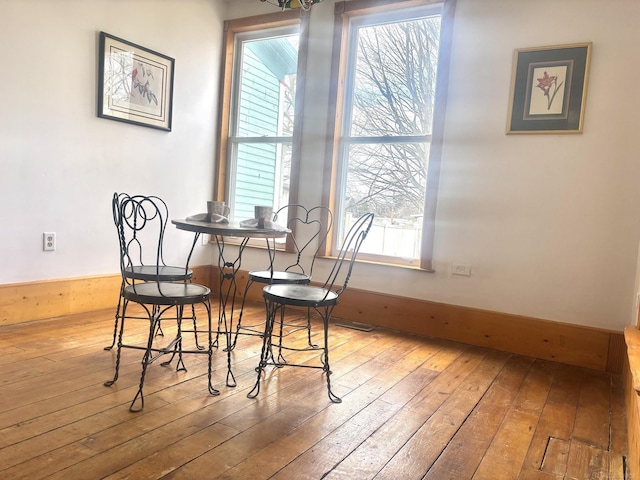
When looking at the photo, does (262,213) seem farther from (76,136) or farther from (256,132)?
(256,132)

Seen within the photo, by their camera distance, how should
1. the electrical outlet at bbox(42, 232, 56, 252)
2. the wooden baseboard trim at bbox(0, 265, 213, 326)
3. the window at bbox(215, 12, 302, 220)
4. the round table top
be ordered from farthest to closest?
the window at bbox(215, 12, 302, 220) < the electrical outlet at bbox(42, 232, 56, 252) < the wooden baseboard trim at bbox(0, 265, 213, 326) < the round table top

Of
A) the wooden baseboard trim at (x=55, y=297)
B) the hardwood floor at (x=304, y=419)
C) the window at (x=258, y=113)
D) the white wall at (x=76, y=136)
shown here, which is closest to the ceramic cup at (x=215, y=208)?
the hardwood floor at (x=304, y=419)

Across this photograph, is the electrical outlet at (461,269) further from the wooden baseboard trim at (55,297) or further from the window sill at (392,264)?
the wooden baseboard trim at (55,297)

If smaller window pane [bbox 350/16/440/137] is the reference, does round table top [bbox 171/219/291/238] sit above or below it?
below

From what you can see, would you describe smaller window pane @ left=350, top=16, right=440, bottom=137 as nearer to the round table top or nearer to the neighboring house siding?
the neighboring house siding

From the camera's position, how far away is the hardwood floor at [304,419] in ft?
4.81

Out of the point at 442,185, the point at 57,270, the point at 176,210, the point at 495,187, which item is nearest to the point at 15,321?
the point at 57,270

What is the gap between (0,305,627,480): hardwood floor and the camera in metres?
1.47

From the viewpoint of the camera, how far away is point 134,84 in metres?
3.39

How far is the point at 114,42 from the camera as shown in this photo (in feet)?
10.5

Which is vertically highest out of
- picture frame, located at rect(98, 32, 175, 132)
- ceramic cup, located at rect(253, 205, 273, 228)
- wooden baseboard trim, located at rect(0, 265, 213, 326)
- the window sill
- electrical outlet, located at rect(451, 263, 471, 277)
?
picture frame, located at rect(98, 32, 175, 132)

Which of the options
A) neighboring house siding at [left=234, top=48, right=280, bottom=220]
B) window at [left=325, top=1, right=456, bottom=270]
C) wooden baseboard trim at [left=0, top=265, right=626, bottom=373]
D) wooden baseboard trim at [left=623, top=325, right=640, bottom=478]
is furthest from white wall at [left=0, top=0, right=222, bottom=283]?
wooden baseboard trim at [left=623, top=325, right=640, bottom=478]

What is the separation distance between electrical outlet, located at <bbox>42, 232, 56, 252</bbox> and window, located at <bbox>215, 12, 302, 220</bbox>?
149cm

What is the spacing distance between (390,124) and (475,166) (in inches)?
29.3
